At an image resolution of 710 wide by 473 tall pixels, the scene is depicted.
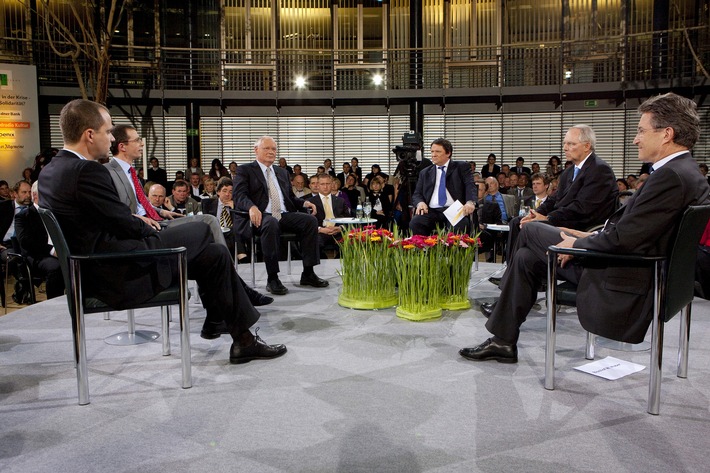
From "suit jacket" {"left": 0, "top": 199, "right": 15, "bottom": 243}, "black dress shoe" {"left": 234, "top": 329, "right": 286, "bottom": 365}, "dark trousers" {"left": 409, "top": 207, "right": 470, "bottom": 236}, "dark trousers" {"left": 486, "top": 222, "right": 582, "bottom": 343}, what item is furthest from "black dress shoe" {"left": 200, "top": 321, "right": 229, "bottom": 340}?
"dark trousers" {"left": 409, "top": 207, "right": 470, "bottom": 236}

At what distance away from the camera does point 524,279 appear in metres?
3.02

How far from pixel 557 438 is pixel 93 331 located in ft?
9.60

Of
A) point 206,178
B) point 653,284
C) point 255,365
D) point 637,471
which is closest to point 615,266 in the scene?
point 653,284

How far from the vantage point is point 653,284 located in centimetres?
248

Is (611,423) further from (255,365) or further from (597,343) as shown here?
(255,365)

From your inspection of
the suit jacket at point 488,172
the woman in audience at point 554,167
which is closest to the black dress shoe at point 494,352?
the woman in audience at point 554,167

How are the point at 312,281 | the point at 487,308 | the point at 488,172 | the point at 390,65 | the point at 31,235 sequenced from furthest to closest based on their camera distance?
the point at 390,65
the point at 488,172
the point at 312,281
the point at 31,235
the point at 487,308

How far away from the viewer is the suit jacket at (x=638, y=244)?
2.42 metres

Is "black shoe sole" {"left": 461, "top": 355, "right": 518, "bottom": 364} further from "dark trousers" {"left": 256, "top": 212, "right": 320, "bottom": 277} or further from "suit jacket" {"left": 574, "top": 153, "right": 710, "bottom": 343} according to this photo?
"dark trousers" {"left": 256, "top": 212, "right": 320, "bottom": 277}

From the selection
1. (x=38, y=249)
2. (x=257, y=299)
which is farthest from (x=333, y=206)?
(x=38, y=249)

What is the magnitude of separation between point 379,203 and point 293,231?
3.29m

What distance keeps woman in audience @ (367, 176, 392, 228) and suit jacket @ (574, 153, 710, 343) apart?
235 inches

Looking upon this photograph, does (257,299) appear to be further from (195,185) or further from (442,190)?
(195,185)

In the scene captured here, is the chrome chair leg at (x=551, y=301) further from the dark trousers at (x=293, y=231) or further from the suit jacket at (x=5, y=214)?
the suit jacket at (x=5, y=214)
